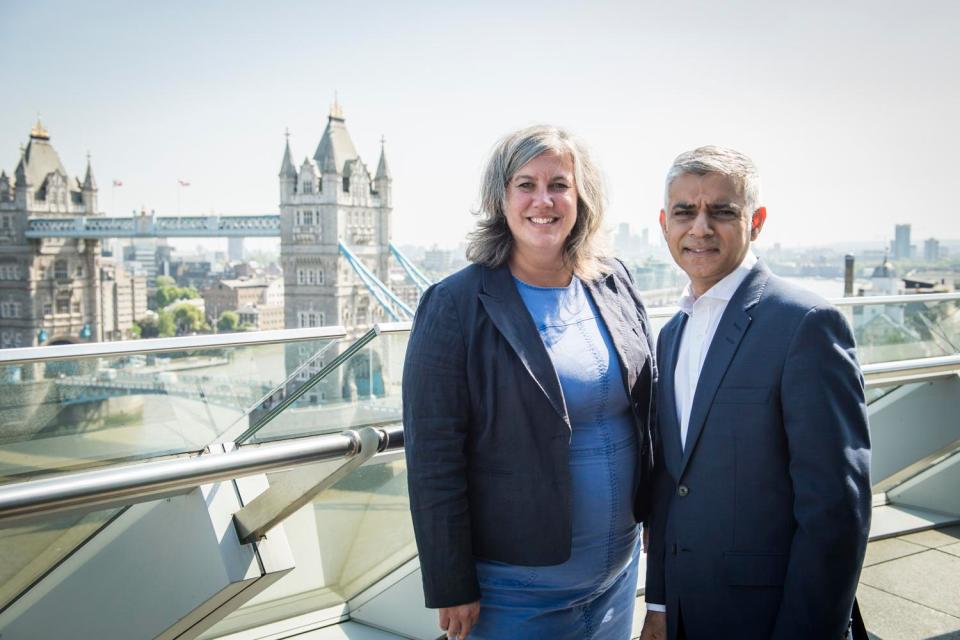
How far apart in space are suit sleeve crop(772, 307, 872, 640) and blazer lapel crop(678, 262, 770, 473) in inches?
3.0

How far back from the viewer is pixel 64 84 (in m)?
78.4

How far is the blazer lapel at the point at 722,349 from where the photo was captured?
0.98 meters

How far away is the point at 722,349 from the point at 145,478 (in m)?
0.74

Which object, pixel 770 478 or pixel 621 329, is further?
pixel 621 329

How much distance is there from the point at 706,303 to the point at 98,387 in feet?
4.41

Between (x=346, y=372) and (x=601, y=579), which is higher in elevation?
(x=346, y=372)

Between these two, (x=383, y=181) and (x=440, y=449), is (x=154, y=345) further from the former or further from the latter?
(x=383, y=181)

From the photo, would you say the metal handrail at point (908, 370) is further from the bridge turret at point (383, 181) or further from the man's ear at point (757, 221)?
the bridge turret at point (383, 181)

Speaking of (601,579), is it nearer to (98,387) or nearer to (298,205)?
(98,387)

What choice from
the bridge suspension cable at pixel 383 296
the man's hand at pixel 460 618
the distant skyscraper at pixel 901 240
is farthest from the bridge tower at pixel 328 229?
the man's hand at pixel 460 618

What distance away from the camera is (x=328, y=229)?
50625 mm

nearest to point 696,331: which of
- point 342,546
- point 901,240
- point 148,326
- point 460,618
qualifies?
point 460,618

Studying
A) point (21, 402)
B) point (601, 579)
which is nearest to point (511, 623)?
point (601, 579)

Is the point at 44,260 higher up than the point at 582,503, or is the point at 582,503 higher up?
the point at 44,260
